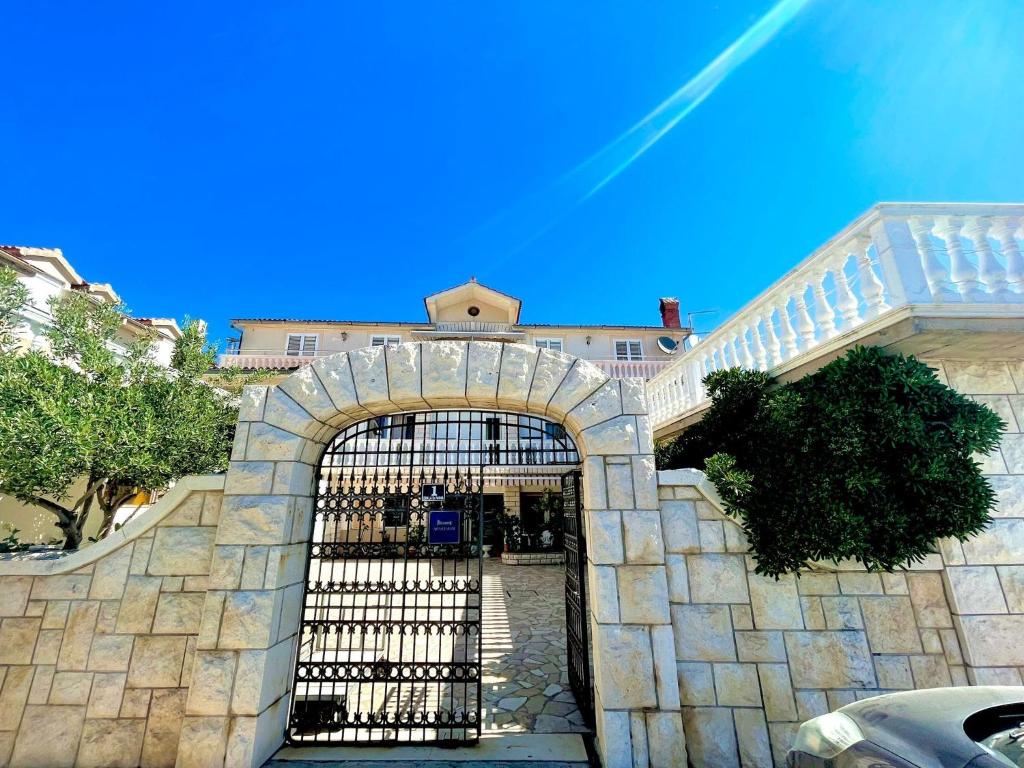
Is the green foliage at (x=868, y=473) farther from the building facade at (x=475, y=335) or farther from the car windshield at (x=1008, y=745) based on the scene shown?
the building facade at (x=475, y=335)

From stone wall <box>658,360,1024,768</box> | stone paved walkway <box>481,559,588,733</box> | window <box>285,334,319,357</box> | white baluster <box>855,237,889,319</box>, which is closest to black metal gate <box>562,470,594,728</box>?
stone paved walkway <box>481,559,588,733</box>

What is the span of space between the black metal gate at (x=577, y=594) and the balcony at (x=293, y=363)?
941 cm

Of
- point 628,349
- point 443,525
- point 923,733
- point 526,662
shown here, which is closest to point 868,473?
point 923,733

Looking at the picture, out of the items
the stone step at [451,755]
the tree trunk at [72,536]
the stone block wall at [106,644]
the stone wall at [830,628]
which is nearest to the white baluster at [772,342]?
the stone wall at [830,628]

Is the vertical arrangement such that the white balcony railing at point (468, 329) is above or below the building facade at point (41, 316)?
above

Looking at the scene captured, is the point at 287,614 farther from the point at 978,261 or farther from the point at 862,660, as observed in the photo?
the point at 978,261

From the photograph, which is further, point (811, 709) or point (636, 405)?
point (636, 405)

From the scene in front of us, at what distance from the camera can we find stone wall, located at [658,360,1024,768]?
11.6ft

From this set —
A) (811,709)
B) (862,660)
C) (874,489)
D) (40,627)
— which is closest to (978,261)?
(874,489)

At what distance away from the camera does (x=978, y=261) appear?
3.58 meters

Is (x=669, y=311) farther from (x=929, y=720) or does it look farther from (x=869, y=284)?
(x=929, y=720)

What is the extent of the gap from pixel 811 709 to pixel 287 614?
16.3ft

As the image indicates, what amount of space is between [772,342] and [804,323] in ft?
1.71

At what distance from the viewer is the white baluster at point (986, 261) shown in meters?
3.49
